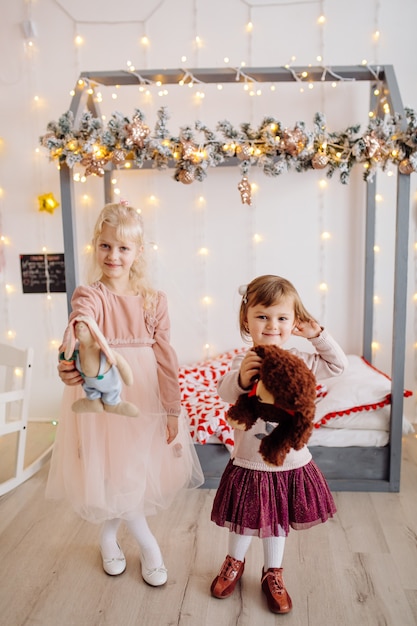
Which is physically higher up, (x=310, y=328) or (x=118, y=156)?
(x=118, y=156)

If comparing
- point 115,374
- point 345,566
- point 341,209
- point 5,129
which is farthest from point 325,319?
point 5,129

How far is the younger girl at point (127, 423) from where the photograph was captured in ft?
4.85

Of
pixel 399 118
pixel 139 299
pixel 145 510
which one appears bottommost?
pixel 145 510

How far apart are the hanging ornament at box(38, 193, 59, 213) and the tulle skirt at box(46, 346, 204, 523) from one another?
1.58 metres

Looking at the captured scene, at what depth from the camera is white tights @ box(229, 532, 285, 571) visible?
1475 mm

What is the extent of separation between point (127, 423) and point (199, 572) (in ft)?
1.90

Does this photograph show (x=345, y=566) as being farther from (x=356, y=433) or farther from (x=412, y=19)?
(x=412, y=19)

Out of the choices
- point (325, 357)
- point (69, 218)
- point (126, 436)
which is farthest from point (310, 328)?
point (69, 218)

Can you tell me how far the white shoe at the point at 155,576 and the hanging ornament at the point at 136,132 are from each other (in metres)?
1.50

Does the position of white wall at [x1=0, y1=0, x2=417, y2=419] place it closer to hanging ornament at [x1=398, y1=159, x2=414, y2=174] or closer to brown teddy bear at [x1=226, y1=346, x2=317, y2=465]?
hanging ornament at [x1=398, y1=159, x2=414, y2=174]

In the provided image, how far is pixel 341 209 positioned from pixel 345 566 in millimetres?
1923

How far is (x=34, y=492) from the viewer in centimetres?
217

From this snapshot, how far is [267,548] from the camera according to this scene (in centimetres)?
148

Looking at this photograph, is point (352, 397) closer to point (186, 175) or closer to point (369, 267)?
point (369, 267)
